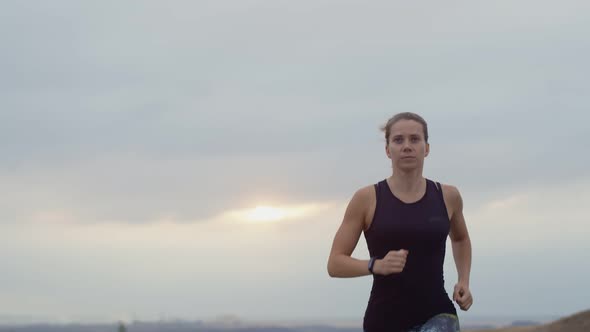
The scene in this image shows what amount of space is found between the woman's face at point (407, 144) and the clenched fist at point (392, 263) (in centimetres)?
81

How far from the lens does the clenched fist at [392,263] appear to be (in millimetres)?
7219

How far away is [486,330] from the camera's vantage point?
1379 inches

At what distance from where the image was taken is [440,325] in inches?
303

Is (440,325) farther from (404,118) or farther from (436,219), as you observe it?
(404,118)

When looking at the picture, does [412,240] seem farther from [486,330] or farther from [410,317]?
[486,330]

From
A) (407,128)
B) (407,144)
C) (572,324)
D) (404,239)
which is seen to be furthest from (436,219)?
(572,324)

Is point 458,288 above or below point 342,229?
below

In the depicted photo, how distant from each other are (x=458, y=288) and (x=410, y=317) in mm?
486

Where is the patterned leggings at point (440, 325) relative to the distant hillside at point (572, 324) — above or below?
below

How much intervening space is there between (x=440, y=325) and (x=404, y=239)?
2.22ft

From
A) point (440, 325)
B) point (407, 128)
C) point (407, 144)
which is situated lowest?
Result: point (440, 325)

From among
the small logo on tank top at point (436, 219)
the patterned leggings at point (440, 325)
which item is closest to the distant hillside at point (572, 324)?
the patterned leggings at point (440, 325)

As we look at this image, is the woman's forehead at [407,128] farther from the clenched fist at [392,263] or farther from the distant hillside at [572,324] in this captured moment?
the distant hillside at [572,324]

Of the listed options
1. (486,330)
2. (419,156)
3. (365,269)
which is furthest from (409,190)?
(486,330)
